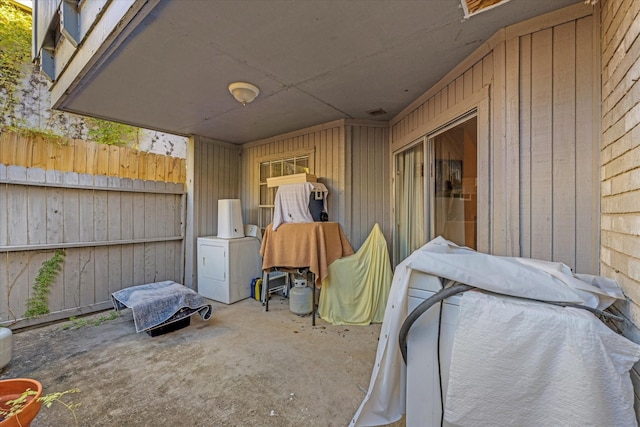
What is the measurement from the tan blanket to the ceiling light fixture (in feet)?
4.94

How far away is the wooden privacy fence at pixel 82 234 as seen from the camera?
283 centimetres

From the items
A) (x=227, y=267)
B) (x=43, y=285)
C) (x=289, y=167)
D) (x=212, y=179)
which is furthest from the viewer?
(x=212, y=179)

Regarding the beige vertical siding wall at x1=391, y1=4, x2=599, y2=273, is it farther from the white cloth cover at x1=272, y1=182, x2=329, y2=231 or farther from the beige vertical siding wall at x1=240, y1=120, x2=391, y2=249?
the white cloth cover at x1=272, y1=182, x2=329, y2=231

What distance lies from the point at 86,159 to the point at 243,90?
2409 millimetres

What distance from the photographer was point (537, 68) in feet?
5.70

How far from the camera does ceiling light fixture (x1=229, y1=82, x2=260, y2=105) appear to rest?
2528 mm

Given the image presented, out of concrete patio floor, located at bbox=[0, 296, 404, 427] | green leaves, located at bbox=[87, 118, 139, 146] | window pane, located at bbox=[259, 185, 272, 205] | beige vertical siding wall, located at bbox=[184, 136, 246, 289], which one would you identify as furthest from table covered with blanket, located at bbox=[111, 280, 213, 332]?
green leaves, located at bbox=[87, 118, 139, 146]

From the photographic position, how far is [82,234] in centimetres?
329

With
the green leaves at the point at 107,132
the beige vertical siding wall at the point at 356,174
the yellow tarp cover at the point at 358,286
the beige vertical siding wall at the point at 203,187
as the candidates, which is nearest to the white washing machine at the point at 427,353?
the yellow tarp cover at the point at 358,286

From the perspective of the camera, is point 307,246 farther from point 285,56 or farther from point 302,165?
point 285,56

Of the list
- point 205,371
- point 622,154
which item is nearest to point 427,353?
point 622,154

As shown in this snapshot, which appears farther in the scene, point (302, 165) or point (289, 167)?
point (289, 167)

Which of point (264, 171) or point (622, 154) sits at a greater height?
point (264, 171)

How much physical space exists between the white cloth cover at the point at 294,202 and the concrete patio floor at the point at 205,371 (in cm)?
124
